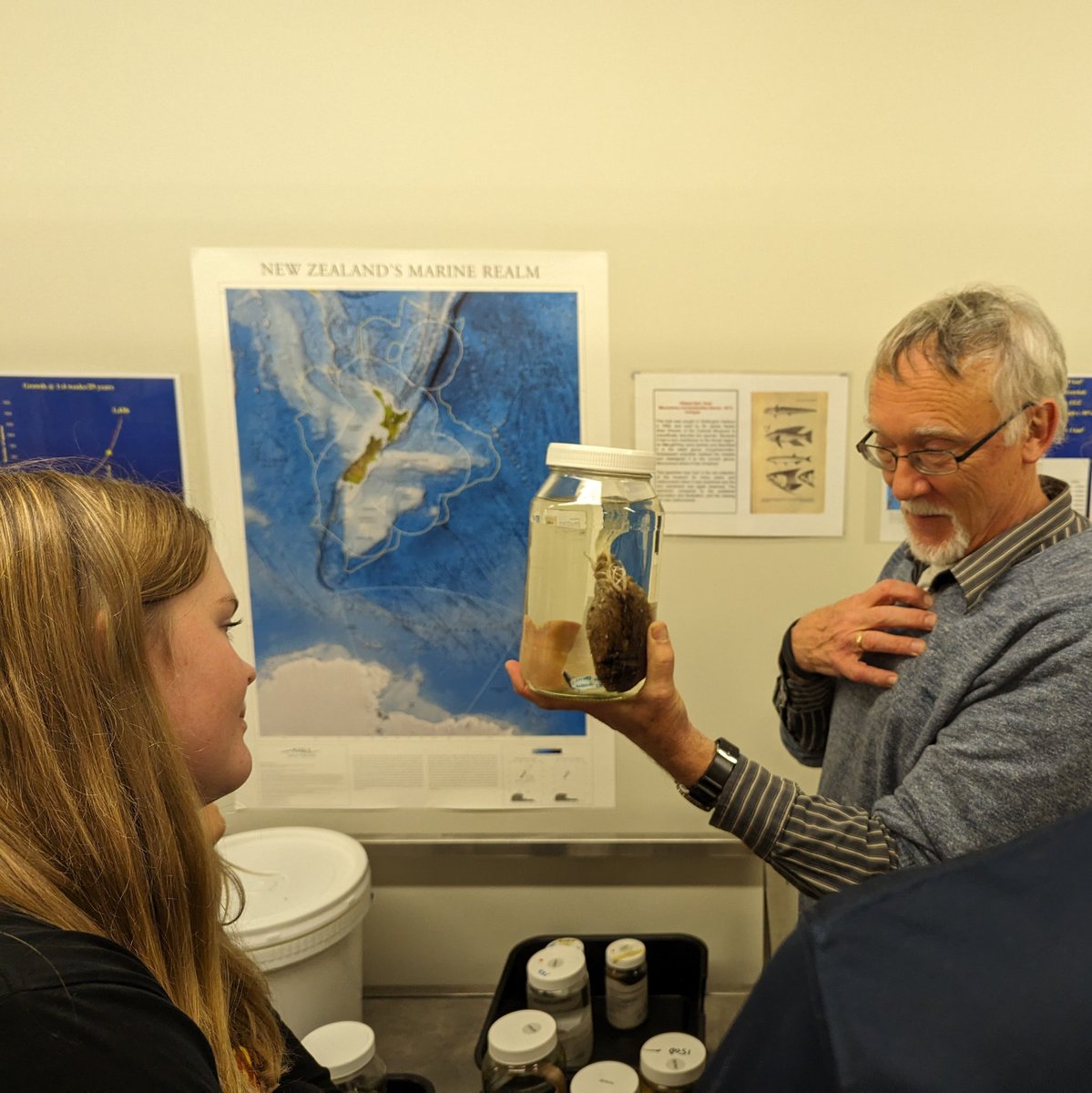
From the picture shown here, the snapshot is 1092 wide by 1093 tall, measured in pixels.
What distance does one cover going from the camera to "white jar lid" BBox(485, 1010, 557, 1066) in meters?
0.86

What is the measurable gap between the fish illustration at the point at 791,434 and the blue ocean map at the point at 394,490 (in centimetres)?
28

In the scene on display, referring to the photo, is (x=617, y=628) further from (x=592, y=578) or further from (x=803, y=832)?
(x=803, y=832)

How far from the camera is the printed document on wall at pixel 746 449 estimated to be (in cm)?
108

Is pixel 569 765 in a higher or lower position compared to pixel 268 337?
lower

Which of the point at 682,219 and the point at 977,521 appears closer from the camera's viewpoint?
the point at 977,521

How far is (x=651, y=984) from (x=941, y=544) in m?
0.75

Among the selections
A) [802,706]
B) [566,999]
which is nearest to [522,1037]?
[566,999]

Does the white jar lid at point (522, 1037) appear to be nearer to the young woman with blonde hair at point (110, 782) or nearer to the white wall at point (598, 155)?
the young woman with blonde hair at point (110, 782)

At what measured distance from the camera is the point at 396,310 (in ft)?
3.53

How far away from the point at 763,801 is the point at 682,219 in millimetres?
747

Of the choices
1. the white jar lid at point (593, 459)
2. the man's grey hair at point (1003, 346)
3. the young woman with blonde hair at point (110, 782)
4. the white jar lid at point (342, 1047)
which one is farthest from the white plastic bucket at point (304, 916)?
the man's grey hair at point (1003, 346)

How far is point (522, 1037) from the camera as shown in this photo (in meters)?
0.88

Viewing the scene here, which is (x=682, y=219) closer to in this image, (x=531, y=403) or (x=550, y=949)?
(x=531, y=403)

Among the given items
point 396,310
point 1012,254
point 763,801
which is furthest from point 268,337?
point 1012,254
